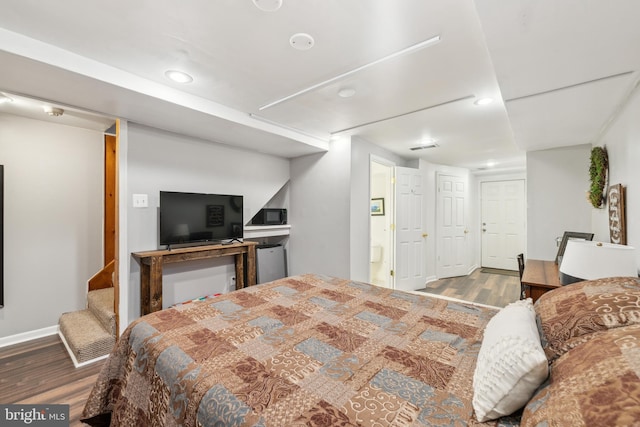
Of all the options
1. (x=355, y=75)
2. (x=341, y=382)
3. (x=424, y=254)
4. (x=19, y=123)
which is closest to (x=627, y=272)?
(x=341, y=382)

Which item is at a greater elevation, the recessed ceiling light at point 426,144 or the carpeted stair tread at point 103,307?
the recessed ceiling light at point 426,144

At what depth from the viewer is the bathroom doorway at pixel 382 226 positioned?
14.5 ft

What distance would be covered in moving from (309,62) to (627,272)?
226cm

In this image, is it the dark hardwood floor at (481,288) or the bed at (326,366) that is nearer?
the bed at (326,366)

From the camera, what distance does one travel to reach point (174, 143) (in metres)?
3.07

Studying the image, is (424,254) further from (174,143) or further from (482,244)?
(174,143)

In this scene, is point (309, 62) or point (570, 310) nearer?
point (570, 310)

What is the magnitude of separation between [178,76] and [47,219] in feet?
7.57

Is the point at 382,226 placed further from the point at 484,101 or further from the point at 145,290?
the point at 145,290

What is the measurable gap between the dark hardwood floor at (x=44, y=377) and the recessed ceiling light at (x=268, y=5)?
2.63m

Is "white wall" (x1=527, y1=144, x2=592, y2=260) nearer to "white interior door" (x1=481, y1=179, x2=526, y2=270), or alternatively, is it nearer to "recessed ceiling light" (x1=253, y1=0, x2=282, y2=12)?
"white interior door" (x1=481, y1=179, x2=526, y2=270)

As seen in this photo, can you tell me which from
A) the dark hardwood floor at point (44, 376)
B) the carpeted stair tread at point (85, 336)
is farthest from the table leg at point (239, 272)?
the dark hardwood floor at point (44, 376)

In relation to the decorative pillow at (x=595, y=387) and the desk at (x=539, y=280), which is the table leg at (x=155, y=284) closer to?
the decorative pillow at (x=595, y=387)

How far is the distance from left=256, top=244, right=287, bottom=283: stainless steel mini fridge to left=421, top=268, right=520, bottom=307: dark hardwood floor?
2583mm
